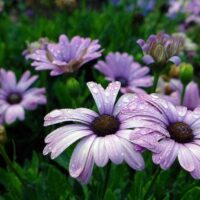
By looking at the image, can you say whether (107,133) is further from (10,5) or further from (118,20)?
(10,5)

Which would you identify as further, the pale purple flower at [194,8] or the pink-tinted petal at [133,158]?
the pale purple flower at [194,8]

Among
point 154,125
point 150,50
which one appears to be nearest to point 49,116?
point 154,125

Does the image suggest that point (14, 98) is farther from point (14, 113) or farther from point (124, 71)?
point (124, 71)

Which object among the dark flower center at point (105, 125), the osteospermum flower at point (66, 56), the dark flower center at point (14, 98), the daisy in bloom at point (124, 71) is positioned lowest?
the dark flower center at point (14, 98)

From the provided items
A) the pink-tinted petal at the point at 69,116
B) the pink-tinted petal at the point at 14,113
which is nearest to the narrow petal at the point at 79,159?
the pink-tinted petal at the point at 69,116

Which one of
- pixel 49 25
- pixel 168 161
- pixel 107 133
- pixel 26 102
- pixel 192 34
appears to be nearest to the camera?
pixel 168 161

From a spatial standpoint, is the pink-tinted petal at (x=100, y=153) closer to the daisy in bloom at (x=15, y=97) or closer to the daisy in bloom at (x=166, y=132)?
the daisy in bloom at (x=166, y=132)
